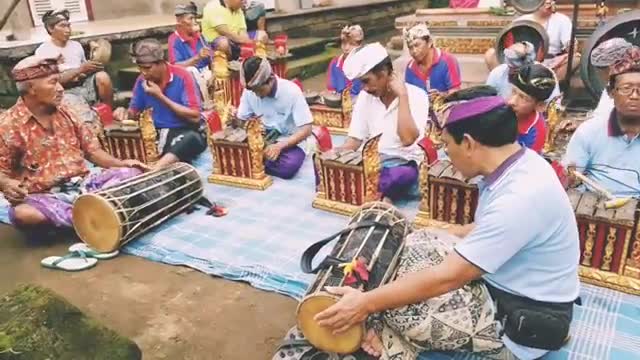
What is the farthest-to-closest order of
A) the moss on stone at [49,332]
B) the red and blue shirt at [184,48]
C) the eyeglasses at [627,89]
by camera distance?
1. the red and blue shirt at [184,48]
2. the eyeglasses at [627,89]
3. the moss on stone at [49,332]

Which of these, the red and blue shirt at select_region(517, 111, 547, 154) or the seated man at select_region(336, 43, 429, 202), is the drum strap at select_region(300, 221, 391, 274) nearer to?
the seated man at select_region(336, 43, 429, 202)

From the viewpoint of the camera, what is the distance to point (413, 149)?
3.49 meters

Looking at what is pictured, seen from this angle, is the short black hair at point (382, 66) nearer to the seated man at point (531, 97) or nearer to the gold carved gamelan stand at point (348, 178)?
the gold carved gamelan stand at point (348, 178)

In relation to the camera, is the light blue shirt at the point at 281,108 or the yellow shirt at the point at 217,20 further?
the yellow shirt at the point at 217,20

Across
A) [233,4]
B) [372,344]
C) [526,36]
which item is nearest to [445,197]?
[372,344]

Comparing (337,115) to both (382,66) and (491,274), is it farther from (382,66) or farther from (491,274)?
(491,274)

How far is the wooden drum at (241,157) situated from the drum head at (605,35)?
319 cm

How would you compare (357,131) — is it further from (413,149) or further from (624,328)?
(624,328)

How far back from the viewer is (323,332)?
1.94m

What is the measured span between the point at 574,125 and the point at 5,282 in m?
4.23

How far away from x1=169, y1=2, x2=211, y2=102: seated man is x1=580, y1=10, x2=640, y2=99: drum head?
402 centimetres

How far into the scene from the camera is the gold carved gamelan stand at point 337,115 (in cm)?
519

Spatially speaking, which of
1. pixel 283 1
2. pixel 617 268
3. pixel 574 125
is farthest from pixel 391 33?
pixel 617 268

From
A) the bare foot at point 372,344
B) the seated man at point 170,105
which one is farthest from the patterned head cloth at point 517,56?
the bare foot at point 372,344
